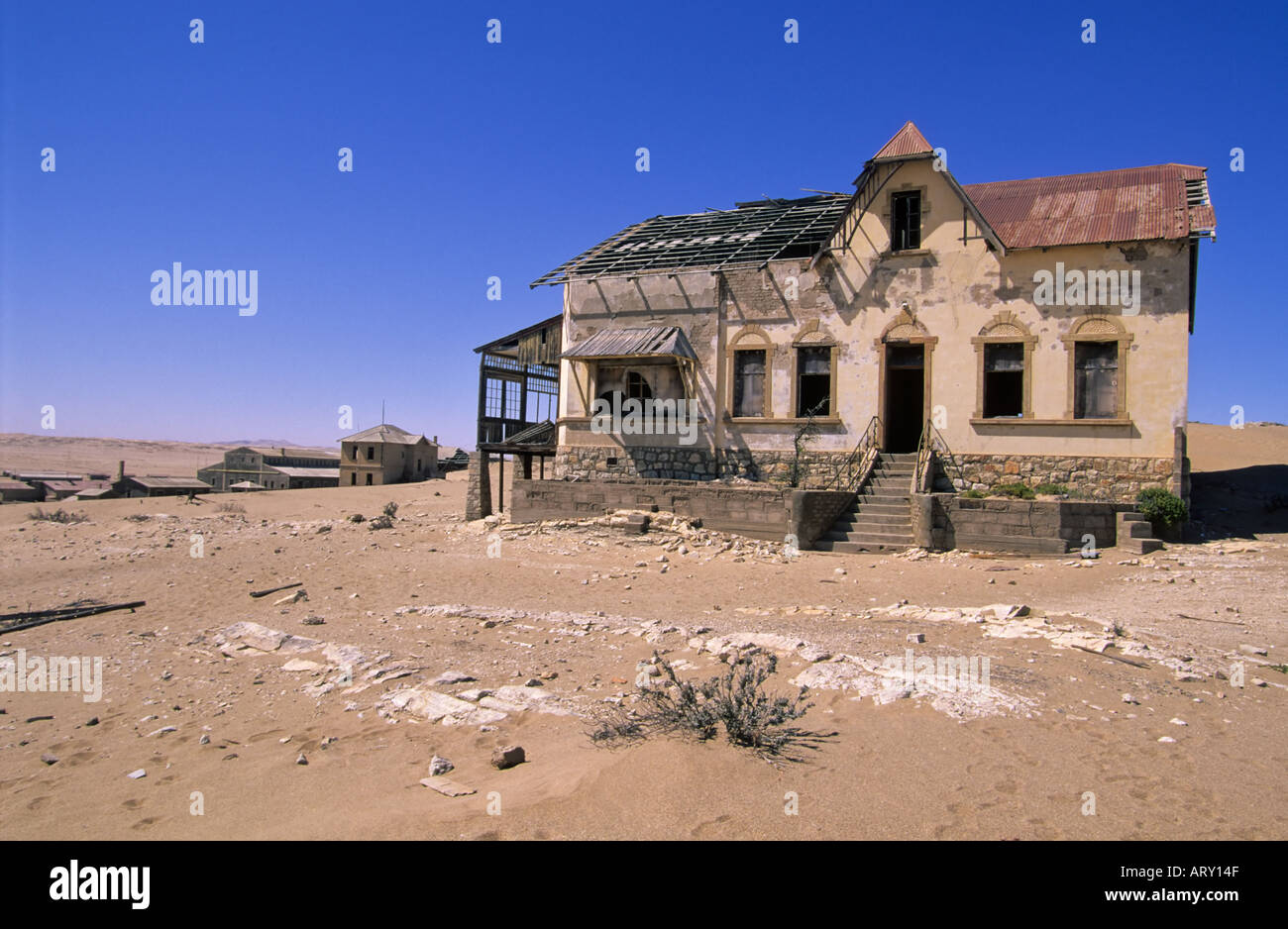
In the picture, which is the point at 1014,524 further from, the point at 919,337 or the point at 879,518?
the point at 919,337

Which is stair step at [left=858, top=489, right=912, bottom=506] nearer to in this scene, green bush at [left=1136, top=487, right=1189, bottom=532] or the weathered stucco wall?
the weathered stucco wall

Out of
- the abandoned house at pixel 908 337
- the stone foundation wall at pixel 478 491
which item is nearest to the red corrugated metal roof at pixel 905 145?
the abandoned house at pixel 908 337

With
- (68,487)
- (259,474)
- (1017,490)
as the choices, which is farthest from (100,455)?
(1017,490)

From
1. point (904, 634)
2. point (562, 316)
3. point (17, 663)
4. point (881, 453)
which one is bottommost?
point (17, 663)

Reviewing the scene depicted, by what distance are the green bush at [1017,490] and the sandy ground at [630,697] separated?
2750 mm

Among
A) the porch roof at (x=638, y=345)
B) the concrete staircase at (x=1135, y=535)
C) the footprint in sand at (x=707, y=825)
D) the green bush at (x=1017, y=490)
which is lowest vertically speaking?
the footprint in sand at (x=707, y=825)

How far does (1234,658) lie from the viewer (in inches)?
274

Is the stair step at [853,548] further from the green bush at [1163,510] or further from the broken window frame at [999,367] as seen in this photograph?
the broken window frame at [999,367]

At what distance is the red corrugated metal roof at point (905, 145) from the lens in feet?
58.2

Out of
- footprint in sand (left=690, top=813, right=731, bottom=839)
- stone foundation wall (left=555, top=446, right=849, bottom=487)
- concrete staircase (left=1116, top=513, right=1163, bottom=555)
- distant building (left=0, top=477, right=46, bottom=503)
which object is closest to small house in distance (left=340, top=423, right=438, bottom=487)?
distant building (left=0, top=477, right=46, bottom=503)
